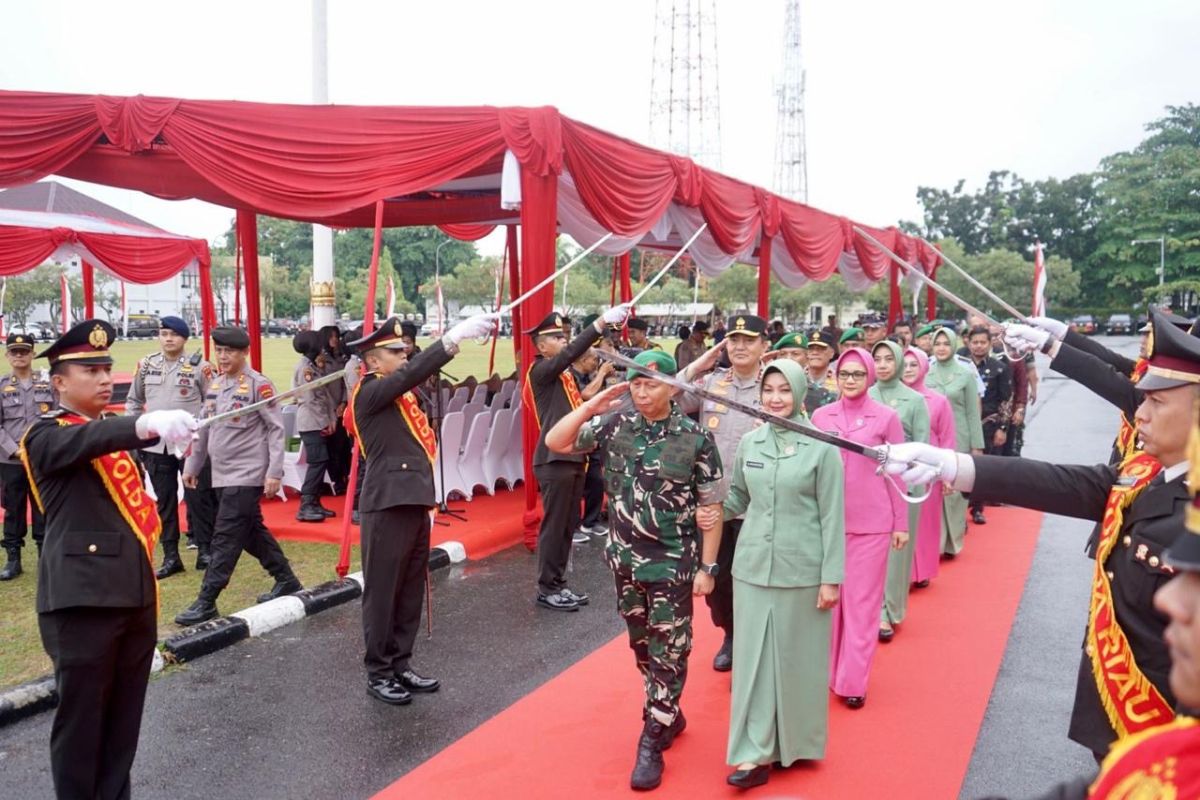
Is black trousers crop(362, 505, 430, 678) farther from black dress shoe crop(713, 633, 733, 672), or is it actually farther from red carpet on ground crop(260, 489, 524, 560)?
red carpet on ground crop(260, 489, 524, 560)

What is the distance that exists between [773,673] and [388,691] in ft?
6.49

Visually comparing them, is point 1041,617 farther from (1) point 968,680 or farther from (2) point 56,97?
(2) point 56,97

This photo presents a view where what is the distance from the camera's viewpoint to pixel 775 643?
143 inches

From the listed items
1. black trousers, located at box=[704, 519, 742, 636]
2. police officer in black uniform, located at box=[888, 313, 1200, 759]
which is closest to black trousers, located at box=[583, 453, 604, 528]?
black trousers, located at box=[704, 519, 742, 636]

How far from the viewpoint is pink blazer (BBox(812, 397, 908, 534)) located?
4527mm

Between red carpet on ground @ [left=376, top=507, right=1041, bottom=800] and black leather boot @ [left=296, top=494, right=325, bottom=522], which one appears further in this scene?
black leather boot @ [left=296, top=494, right=325, bottom=522]

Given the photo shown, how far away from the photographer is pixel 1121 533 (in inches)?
90.0

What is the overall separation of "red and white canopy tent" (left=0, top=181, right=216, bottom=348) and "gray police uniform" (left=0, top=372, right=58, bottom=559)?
581cm

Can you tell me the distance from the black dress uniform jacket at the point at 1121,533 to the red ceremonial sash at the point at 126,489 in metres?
2.86

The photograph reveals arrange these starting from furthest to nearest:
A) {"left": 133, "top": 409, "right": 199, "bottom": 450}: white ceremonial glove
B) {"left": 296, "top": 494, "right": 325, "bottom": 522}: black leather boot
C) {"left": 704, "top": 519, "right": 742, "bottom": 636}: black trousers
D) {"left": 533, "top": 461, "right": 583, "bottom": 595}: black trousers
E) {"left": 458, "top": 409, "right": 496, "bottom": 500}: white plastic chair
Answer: {"left": 458, "top": 409, "right": 496, "bottom": 500}: white plastic chair, {"left": 296, "top": 494, "right": 325, "bottom": 522}: black leather boot, {"left": 533, "top": 461, "right": 583, "bottom": 595}: black trousers, {"left": 704, "top": 519, "right": 742, "bottom": 636}: black trousers, {"left": 133, "top": 409, "right": 199, "bottom": 450}: white ceremonial glove

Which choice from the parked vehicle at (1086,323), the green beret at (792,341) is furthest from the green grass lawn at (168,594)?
the parked vehicle at (1086,323)

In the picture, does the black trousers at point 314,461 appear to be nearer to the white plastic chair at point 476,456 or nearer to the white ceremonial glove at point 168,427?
the white plastic chair at point 476,456

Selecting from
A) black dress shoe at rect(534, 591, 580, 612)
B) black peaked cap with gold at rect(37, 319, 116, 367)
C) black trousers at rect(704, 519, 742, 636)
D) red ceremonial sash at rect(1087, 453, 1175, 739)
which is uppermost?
black peaked cap with gold at rect(37, 319, 116, 367)

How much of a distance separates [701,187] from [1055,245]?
58.3 meters
